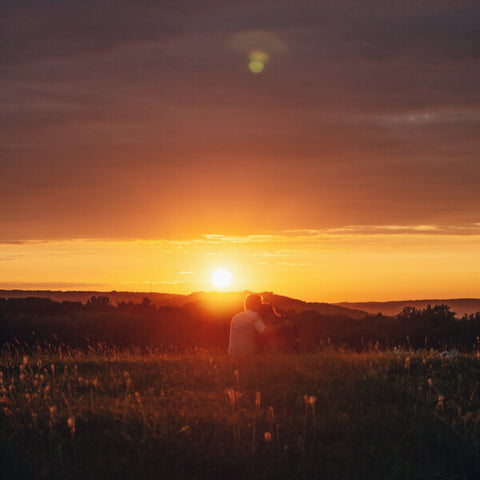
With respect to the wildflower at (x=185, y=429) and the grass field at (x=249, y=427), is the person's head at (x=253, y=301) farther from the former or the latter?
the wildflower at (x=185, y=429)

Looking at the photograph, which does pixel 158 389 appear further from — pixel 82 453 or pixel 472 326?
pixel 472 326

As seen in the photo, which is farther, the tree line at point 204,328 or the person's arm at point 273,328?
the tree line at point 204,328

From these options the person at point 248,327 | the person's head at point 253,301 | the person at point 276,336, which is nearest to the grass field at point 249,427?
the person at point 276,336

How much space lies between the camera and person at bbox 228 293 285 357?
13677 mm

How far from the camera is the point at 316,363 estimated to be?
11.3m

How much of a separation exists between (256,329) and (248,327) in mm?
186

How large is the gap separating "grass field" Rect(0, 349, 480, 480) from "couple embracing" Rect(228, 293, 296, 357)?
312cm

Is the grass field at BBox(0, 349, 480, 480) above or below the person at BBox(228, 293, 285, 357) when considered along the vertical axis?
below

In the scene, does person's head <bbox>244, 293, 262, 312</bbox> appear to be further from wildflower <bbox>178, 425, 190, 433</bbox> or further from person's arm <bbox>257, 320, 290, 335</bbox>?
wildflower <bbox>178, 425, 190, 433</bbox>

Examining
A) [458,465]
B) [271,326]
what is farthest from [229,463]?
[271,326]

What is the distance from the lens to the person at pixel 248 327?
1368 centimetres

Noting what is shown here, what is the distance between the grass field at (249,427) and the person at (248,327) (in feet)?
10.5

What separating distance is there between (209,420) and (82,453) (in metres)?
1.60

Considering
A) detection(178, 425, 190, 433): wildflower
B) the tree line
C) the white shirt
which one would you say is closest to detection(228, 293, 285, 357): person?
the white shirt
